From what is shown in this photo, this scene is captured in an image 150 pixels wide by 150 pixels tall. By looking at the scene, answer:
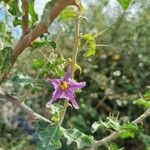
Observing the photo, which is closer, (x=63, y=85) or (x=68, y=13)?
(x=68, y=13)

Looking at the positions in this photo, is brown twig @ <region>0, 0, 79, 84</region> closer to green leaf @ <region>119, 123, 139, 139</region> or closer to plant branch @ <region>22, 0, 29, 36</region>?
plant branch @ <region>22, 0, 29, 36</region>

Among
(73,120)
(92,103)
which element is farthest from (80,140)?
(92,103)

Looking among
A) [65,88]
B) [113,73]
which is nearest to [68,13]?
[65,88]

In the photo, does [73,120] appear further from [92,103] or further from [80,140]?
[80,140]

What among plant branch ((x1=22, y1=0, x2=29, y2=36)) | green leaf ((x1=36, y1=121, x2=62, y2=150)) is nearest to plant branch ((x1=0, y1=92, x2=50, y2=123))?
green leaf ((x1=36, y1=121, x2=62, y2=150))

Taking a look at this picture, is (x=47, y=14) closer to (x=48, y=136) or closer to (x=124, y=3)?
(x=124, y=3)
